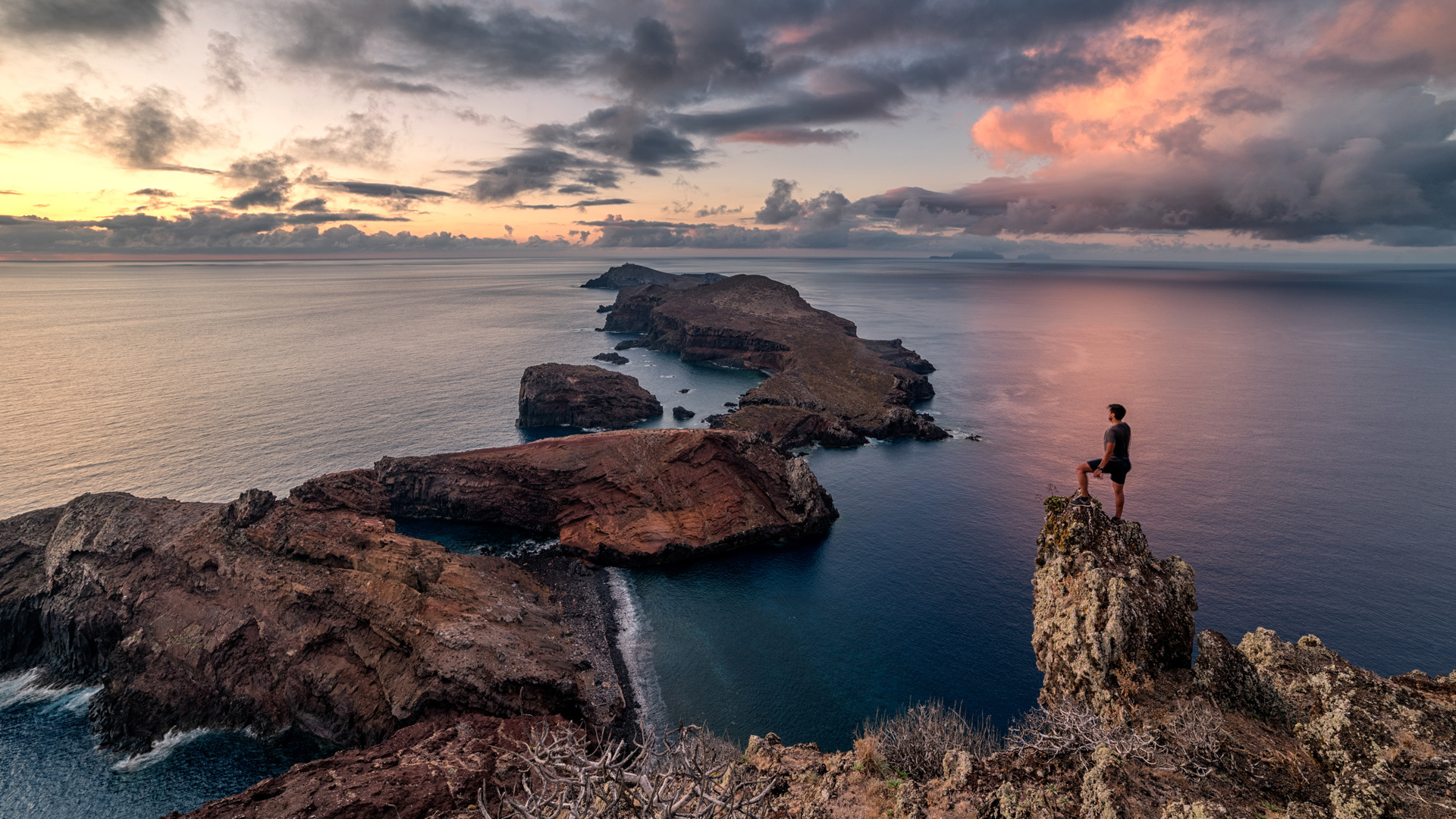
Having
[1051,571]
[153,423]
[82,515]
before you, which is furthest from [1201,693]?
[153,423]

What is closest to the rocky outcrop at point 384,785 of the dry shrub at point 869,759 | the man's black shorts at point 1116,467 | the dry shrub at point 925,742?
the dry shrub at point 869,759

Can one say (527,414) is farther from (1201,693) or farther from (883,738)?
(1201,693)

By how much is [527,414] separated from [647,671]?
56.1 m

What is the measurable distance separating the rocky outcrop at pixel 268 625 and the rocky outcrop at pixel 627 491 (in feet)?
43.0

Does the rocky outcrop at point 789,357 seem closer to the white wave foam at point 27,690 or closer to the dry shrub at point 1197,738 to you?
the white wave foam at point 27,690

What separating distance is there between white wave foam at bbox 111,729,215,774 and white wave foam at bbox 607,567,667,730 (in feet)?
74.2

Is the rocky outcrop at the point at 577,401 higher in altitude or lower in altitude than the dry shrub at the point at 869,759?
lower

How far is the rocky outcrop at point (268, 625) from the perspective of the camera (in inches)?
1266

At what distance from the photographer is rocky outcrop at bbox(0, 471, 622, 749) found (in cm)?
3216

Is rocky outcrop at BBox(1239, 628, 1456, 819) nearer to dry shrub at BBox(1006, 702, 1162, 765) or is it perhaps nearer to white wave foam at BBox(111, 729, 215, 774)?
dry shrub at BBox(1006, 702, 1162, 765)

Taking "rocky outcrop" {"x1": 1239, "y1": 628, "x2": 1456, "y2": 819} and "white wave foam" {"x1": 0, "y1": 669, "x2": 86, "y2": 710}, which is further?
"white wave foam" {"x1": 0, "y1": 669, "x2": 86, "y2": 710}

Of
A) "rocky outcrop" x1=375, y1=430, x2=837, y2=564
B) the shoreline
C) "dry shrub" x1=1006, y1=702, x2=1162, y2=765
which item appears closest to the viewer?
"dry shrub" x1=1006, y1=702, x2=1162, y2=765

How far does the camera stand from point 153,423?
7725cm

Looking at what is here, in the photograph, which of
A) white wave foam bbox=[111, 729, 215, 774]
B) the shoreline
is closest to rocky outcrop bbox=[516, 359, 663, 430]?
the shoreline
